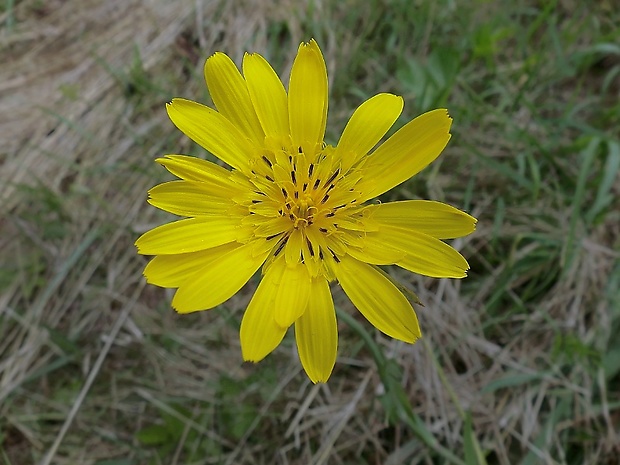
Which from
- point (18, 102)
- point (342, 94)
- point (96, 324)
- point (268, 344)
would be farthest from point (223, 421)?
point (18, 102)

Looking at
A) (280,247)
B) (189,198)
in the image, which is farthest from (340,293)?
(189,198)

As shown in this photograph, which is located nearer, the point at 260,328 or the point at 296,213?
the point at 260,328

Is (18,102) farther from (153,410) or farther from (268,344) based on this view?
(268,344)

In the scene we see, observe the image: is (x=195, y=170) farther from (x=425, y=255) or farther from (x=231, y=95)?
(x=425, y=255)

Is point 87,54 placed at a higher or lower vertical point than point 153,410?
higher

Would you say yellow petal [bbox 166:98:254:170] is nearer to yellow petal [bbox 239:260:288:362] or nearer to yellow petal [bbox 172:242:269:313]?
yellow petal [bbox 172:242:269:313]

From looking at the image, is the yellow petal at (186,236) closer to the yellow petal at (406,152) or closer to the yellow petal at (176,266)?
the yellow petal at (176,266)
